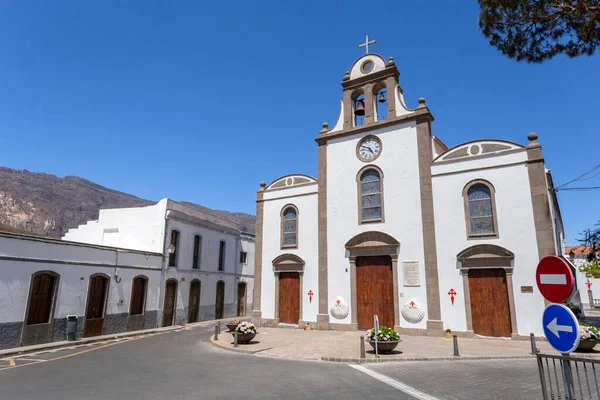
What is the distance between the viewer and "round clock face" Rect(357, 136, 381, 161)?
65.8ft

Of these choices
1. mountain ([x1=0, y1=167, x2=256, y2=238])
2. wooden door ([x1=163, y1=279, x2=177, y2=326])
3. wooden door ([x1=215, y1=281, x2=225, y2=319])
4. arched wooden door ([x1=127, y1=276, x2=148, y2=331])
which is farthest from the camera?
mountain ([x1=0, y1=167, x2=256, y2=238])

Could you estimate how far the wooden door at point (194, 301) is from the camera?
2572 centimetres

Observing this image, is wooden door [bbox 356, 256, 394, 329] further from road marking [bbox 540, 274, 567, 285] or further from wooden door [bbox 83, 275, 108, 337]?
road marking [bbox 540, 274, 567, 285]

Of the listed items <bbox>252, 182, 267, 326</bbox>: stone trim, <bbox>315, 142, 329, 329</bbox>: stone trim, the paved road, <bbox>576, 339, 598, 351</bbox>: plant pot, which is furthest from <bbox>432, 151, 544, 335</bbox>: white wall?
<bbox>252, 182, 267, 326</bbox>: stone trim

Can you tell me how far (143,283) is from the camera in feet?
71.2

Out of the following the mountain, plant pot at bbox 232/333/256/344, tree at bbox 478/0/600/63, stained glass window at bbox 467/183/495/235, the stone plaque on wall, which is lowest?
plant pot at bbox 232/333/256/344

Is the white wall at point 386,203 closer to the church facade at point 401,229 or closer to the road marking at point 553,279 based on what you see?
the church facade at point 401,229

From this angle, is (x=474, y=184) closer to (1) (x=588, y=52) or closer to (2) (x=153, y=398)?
(1) (x=588, y=52)

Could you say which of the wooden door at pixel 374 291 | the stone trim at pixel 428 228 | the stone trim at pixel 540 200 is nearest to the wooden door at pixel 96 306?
the wooden door at pixel 374 291

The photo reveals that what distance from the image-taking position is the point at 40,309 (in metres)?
15.9

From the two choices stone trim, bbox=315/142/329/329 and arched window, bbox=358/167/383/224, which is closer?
arched window, bbox=358/167/383/224

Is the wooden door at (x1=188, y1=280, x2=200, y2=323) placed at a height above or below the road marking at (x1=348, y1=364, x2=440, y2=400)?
above

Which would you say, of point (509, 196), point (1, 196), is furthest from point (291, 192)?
point (1, 196)

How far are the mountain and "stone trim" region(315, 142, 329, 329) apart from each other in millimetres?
39418
